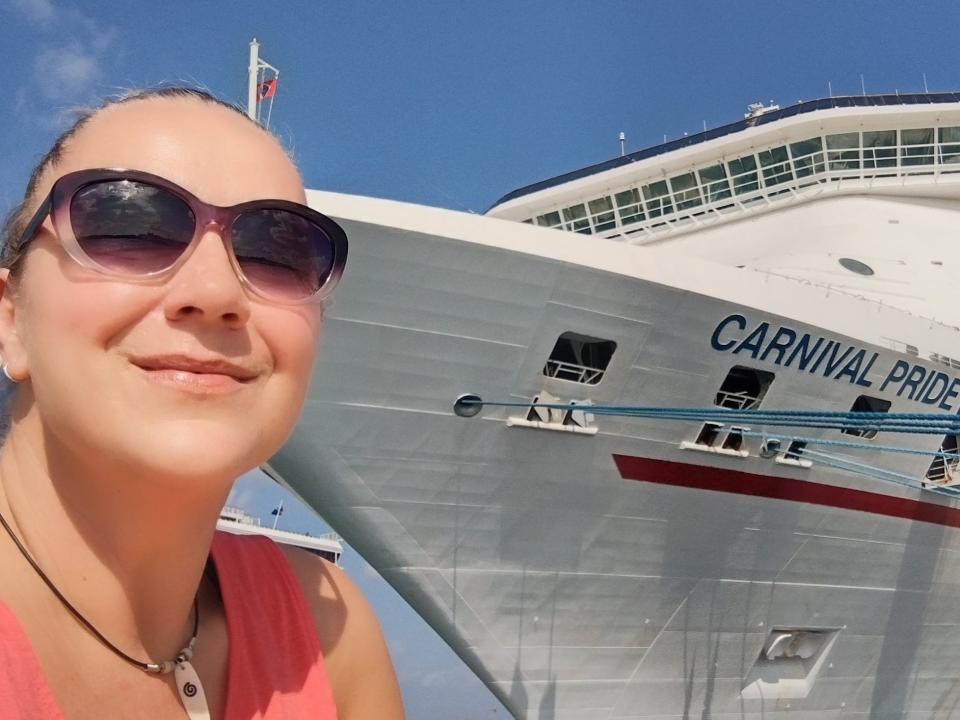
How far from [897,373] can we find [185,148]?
30.8 ft

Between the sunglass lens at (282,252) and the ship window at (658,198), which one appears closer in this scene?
the sunglass lens at (282,252)

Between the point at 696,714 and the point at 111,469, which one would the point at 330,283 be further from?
the point at 696,714

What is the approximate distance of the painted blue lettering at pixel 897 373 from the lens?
913 cm

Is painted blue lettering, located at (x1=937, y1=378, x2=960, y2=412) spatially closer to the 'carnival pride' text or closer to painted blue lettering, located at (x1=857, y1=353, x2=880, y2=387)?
the 'carnival pride' text

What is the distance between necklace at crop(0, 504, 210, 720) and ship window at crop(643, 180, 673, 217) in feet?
48.4

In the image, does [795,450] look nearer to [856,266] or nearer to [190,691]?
[856,266]

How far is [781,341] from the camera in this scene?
27.6 ft

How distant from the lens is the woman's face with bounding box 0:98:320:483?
1108mm

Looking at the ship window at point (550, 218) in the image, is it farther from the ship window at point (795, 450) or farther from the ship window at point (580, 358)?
the ship window at point (580, 358)

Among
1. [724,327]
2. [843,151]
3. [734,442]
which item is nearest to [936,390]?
[734,442]

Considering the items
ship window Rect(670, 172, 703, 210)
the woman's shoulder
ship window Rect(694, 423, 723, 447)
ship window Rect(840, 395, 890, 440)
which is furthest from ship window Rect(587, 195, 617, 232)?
the woman's shoulder

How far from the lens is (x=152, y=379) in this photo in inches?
44.5

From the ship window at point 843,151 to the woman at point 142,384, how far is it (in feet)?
51.4

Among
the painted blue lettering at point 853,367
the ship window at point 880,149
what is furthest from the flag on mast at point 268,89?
the ship window at point 880,149
